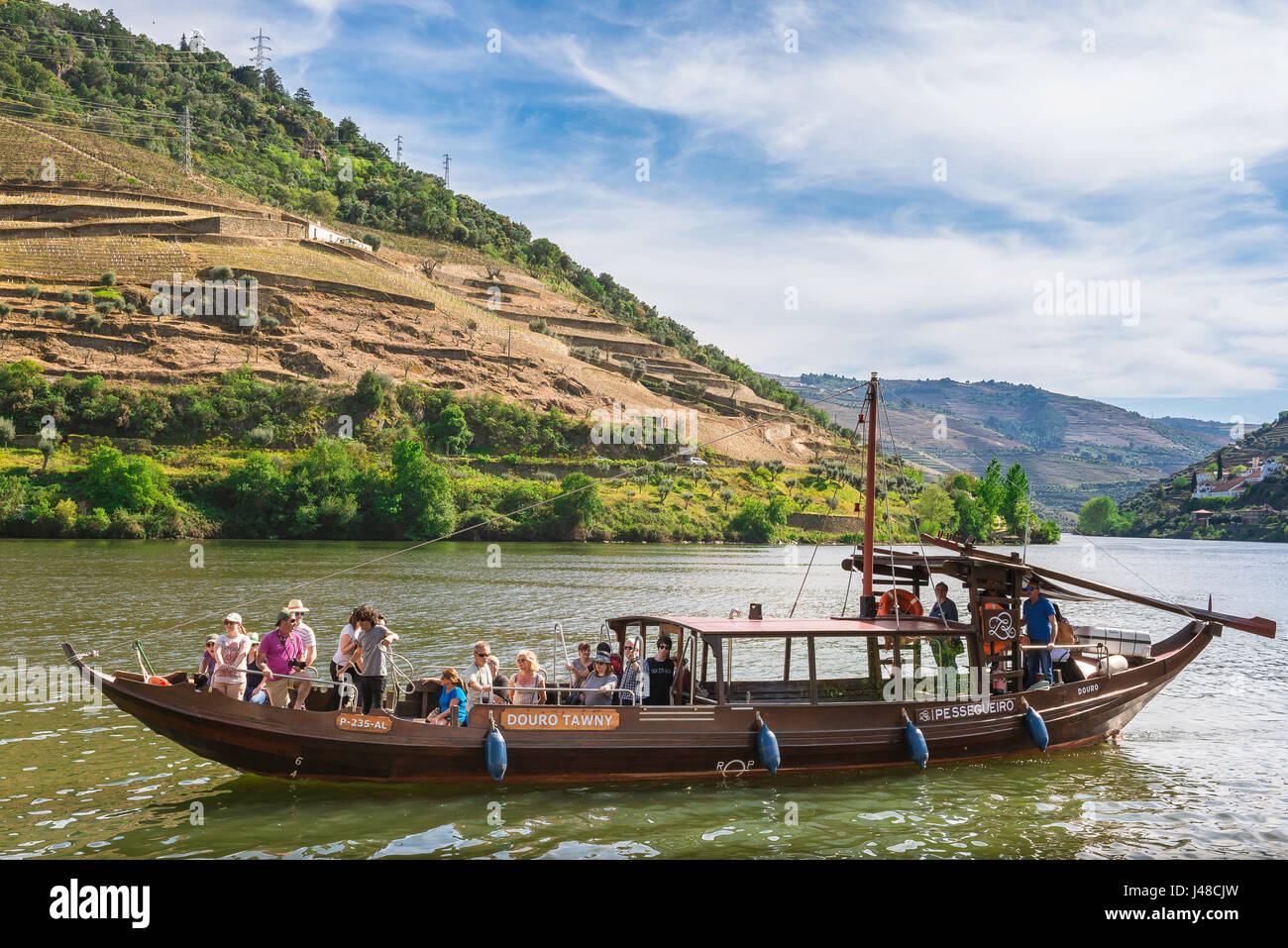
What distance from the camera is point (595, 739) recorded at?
560 inches

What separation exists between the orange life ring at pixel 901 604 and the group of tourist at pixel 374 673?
438 centimetres

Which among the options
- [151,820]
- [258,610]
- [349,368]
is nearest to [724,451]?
[349,368]

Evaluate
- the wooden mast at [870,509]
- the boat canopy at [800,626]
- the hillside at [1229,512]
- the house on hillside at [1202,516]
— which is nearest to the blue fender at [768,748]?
the boat canopy at [800,626]

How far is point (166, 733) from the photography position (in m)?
13.4

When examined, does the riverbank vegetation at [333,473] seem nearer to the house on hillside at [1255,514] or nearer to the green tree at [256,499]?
the green tree at [256,499]

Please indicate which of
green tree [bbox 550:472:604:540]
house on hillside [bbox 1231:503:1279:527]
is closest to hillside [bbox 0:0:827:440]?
green tree [bbox 550:472:604:540]

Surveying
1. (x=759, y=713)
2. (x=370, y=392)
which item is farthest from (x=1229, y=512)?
(x=759, y=713)

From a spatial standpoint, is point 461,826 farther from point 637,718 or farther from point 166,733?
point 166,733

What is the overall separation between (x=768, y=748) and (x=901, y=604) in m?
4.95

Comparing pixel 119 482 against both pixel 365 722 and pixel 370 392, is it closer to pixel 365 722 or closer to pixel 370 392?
pixel 370 392

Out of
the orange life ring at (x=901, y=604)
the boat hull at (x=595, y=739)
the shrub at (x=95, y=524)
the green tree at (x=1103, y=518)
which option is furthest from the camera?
the green tree at (x=1103, y=518)

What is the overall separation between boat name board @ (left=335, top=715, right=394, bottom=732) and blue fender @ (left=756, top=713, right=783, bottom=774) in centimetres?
575

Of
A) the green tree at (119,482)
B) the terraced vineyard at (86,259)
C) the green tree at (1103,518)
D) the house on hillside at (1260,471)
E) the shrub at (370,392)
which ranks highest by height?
the terraced vineyard at (86,259)

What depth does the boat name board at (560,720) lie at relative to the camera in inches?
552
